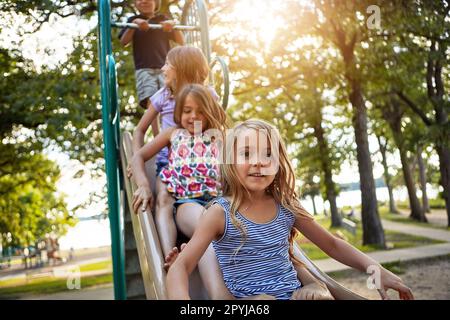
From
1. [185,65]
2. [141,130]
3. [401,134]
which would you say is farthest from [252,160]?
[401,134]

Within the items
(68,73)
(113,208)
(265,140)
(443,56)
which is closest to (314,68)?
(443,56)

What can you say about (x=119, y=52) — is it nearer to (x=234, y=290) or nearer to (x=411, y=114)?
(x=234, y=290)

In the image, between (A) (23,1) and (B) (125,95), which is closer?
(A) (23,1)

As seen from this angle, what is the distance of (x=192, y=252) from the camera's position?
139 centimetres

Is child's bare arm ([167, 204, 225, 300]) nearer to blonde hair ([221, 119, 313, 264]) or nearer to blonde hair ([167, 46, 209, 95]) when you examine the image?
blonde hair ([221, 119, 313, 264])

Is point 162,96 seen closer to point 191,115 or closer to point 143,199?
point 191,115

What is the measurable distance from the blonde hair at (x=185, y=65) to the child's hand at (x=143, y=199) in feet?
1.78

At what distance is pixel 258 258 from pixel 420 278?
690 centimetres

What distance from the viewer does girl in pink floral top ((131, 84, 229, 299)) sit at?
231cm

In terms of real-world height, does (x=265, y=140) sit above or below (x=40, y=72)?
below

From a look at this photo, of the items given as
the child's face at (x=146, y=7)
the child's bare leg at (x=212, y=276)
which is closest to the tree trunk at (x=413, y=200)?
the child's face at (x=146, y=7)

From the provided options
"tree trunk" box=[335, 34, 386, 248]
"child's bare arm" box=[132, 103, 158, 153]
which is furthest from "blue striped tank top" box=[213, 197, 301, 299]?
"tree trunk" box=[335, 34, 386, 248]
